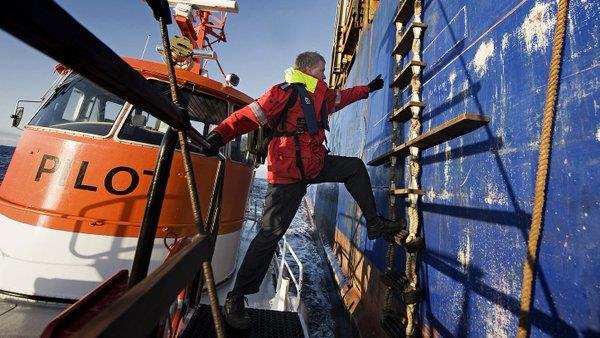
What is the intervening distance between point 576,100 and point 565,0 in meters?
0.49

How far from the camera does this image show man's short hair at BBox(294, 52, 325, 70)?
3463 millimetres

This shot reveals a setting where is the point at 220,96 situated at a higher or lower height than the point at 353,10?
lower

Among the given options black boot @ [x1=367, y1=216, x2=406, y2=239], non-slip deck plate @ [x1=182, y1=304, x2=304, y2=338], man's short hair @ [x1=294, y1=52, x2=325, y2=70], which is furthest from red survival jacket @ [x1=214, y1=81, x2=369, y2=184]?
non-slip deck plate @ [x1=182, y1=304, x2=304, y2=338]

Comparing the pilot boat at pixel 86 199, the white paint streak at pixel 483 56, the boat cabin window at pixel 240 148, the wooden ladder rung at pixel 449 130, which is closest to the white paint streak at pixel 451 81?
the white paint streak at pixel 483 56

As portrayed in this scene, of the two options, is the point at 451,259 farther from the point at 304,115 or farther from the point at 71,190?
the point at 71,190

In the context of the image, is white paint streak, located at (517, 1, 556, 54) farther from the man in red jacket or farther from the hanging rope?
the man in red jacket

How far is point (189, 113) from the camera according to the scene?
4508 mm

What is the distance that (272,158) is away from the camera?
317cm

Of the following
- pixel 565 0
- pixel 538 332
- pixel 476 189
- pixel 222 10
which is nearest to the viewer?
pixel 565 0

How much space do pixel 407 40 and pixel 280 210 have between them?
2.87 metres

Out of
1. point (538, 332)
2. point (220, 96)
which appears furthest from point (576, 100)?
Answer: point (220, 96)

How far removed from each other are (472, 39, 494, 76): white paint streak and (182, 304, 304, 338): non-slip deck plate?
9.27 ft

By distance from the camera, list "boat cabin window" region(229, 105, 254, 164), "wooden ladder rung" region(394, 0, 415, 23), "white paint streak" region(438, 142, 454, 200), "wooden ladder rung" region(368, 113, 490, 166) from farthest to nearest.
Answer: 1. "boat cabin window" region(229, 105, 254, 164)
2. "wooden ladder rung" region(394, 0, 415, 23)
3. "white paint streak" region(438, 142, 454, 200)
4. "wooden ladder rung" region(368, 113, 490, 166)

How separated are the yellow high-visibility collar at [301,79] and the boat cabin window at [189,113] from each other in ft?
4.28
